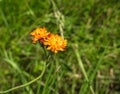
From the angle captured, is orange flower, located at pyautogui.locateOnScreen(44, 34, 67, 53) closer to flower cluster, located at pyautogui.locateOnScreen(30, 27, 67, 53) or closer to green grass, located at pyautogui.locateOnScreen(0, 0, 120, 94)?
flower cluster, located at pyautogui.locateOnScreen(30, 27, 67, 53)

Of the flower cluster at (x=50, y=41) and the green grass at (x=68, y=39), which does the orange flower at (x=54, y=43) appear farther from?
the green grass at (x=68, y=39)

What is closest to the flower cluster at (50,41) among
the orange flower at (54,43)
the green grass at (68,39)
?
the orange flower at (54,43)

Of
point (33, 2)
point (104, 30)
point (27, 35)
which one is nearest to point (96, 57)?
point (104, 30)

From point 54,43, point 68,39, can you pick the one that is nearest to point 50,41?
point 54,43

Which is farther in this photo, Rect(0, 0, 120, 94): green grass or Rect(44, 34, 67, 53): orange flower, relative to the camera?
Rect(0, 0, 120, 94): green grass

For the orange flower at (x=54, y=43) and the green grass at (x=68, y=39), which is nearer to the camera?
the orange flower at (x=54, y=43)

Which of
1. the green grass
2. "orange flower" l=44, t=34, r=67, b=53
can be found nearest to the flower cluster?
"orange flower" l=44, t=34, r=67, b=53

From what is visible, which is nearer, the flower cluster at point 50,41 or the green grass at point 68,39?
the flower cluster at point 50,41

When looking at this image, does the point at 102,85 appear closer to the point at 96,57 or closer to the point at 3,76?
the point at 96,57
